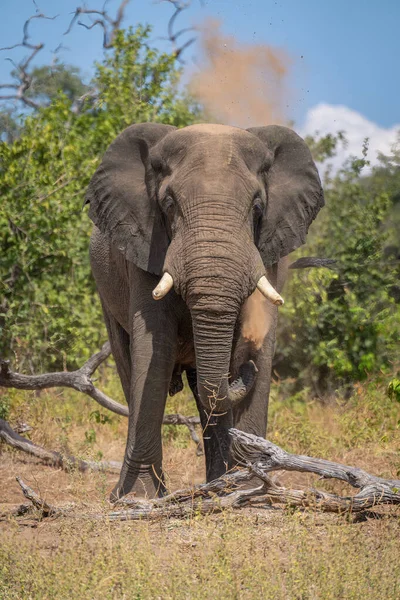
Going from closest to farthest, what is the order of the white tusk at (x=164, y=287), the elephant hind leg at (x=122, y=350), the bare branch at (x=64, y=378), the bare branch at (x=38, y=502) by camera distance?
the bare branch at (x=38, y=502)
the white tusk at (x=164, y=287)
the elephant hind leg at (x=122, y=350)
the bare branch at (x=64, y=378)

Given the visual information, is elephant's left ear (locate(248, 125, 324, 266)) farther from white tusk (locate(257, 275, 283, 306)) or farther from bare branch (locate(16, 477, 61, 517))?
bare branch (locate(16, 477, 61, 517))

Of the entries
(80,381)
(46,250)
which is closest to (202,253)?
(80,381)

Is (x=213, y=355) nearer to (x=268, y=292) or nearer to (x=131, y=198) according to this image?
(x=268, y=292)

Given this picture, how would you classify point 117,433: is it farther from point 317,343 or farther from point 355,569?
point 355,569

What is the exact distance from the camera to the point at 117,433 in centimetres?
970

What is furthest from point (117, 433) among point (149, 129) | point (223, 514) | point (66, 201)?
point (223, 514)

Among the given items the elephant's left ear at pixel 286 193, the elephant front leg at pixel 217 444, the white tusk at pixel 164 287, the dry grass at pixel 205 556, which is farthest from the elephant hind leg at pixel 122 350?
the white tusk at pixel 164 287

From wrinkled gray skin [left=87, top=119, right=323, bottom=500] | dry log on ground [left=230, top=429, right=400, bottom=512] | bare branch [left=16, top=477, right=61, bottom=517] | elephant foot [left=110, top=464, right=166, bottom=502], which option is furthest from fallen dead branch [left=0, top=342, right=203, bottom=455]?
dry log on ground [left=230, top=429, right=400, bottom=512]

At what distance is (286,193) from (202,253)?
1342 mm

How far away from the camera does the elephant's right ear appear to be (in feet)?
21.8

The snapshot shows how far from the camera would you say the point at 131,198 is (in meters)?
6.87

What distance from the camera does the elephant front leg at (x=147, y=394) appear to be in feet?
21.2

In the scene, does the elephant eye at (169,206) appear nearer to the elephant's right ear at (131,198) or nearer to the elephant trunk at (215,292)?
the elephant's right ear at (131,198)

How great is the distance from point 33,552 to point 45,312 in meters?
6.32
